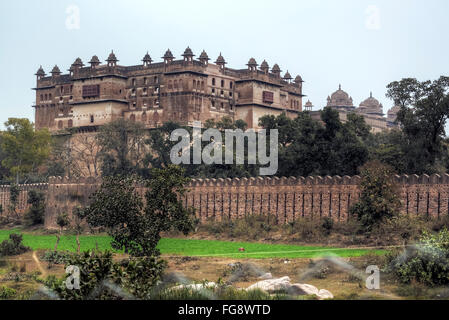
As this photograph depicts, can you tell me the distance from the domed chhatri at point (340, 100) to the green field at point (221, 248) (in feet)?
258

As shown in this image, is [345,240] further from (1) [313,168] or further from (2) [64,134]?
(2) [64,134]

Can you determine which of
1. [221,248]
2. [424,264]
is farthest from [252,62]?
[424,264]

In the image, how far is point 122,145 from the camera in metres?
77.2

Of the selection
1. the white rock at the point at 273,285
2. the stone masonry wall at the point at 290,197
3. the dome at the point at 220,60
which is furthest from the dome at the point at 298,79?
the white rock at the point at 273,285

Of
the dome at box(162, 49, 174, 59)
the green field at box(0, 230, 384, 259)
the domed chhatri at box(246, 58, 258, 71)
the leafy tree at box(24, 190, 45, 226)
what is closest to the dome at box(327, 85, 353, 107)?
the domed chhatri at box(246, 58, 258, 71)

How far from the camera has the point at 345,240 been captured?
40.8 m

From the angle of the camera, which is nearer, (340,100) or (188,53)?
(188,53)

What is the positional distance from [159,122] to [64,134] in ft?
39.9

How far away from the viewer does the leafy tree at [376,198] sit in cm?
3909

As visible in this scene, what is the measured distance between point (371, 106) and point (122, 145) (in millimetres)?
62601

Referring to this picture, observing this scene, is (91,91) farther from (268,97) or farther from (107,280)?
(107,280)

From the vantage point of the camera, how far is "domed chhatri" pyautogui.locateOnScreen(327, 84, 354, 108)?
125750 mm

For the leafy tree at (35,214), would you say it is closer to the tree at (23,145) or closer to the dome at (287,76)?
the tree at (23,145)
